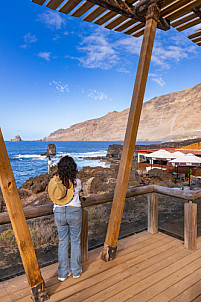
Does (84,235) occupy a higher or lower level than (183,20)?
lower

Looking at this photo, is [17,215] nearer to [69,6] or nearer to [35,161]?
[69,6]

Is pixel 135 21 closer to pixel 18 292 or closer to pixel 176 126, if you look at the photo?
pixel 18 292

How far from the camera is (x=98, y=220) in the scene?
4766 millimetres

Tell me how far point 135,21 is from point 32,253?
9.88ft

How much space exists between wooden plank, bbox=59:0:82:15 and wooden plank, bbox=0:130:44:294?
1.73m

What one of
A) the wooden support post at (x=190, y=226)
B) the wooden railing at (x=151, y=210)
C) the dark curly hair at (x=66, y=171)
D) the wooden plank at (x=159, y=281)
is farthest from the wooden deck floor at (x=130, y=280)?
the dark curly hair at (x=66, y=171)

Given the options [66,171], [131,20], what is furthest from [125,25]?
[66,171]

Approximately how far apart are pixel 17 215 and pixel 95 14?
2.49 meters

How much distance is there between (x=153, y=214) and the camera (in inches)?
135

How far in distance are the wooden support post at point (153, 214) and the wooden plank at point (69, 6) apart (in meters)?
2.82

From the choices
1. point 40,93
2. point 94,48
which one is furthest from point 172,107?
point 40,93

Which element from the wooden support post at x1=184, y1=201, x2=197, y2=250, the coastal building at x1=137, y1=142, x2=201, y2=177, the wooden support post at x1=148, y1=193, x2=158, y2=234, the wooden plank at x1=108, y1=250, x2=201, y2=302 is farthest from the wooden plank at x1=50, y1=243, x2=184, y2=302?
the coastal building at x1=137, y1=142, x2=201, y2=177

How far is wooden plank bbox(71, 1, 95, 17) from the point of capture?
242 centimetres

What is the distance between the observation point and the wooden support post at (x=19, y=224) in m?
1.69
